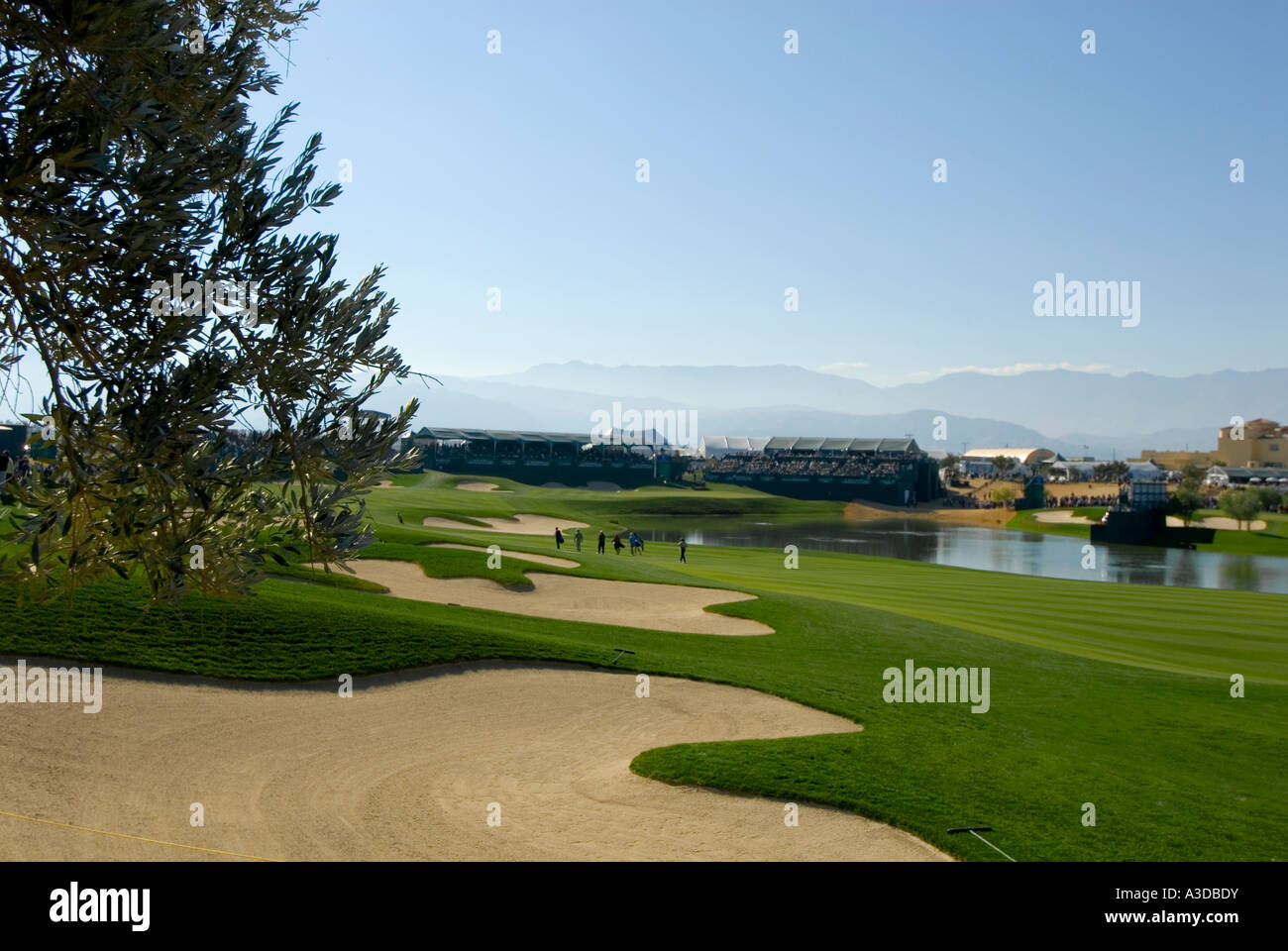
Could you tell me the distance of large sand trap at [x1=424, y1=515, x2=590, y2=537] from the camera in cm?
6300

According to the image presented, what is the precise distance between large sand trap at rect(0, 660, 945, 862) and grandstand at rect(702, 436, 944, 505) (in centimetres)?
12913

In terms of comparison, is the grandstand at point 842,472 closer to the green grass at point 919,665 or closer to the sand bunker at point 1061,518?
the sand bunker at point 1061,518

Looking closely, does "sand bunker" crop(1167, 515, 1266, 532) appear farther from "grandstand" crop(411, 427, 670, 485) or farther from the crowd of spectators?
"grandstand" crop(411, 427, 670, 485)

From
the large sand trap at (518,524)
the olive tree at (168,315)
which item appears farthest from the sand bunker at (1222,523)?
the olive tree at (168,315)

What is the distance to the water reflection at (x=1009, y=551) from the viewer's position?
6494 centimetres

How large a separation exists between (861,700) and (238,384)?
14718 millimetres

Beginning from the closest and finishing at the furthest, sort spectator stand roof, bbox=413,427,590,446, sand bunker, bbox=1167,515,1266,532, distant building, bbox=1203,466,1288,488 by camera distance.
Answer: sand bunker, bbox=1167,515,1266,532
spectator stand roof, bbox=413,427,590,446
distant building, bbox=1203,466,1288,488

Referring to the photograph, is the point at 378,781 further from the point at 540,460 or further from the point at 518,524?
the point at 540,460

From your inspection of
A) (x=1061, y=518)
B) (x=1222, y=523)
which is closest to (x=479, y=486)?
(x=1061, y=518)

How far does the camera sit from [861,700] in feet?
62.2

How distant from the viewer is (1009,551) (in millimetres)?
81438

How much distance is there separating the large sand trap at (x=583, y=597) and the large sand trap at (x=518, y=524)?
98.5ft

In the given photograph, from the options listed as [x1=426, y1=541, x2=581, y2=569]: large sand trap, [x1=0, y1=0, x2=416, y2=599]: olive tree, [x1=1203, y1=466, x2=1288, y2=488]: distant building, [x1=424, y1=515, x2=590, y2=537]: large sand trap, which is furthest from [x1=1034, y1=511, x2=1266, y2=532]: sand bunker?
[x1=0, y1=0, x2=416, y2=599]: olive tree
